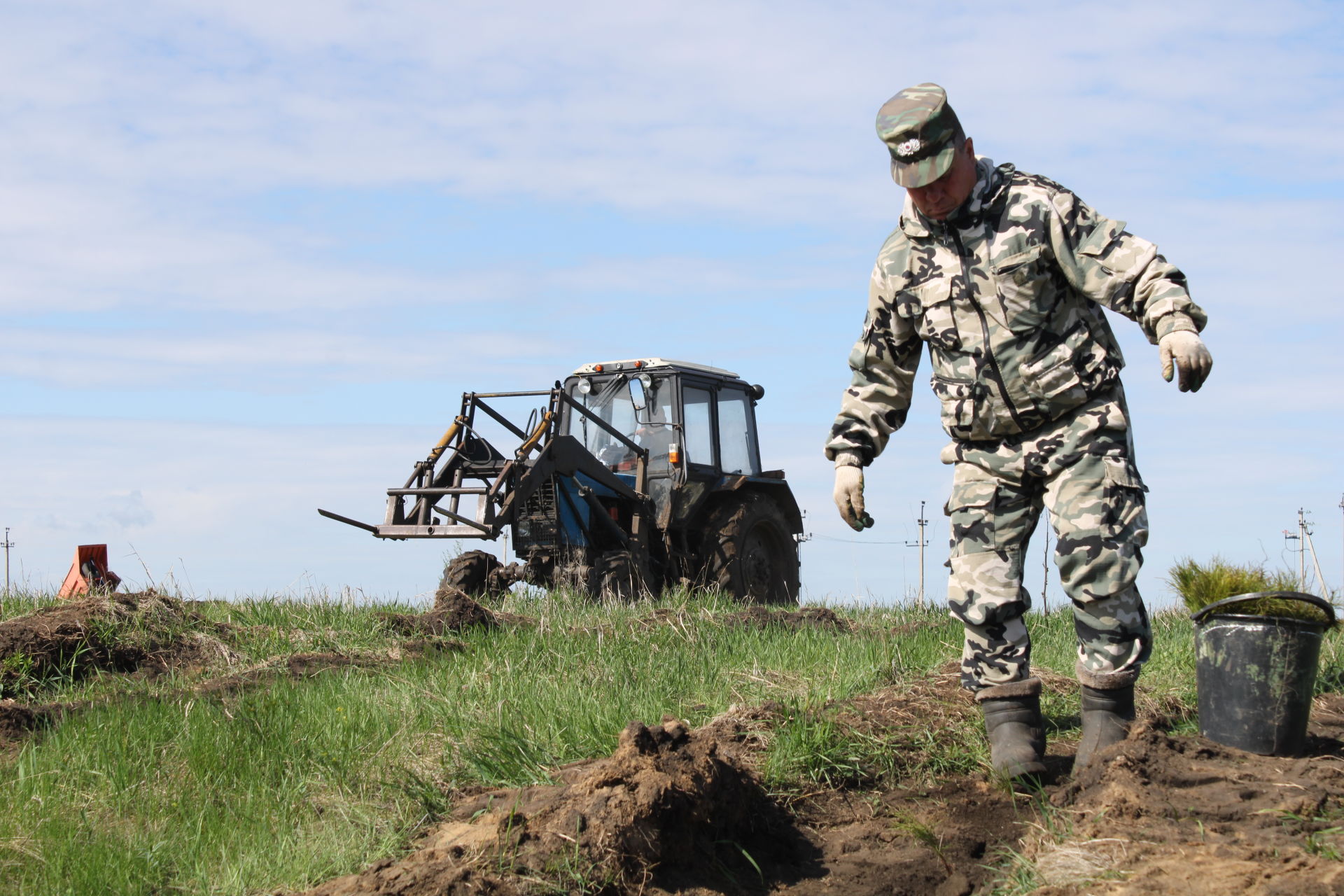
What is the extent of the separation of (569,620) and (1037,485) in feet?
11.5

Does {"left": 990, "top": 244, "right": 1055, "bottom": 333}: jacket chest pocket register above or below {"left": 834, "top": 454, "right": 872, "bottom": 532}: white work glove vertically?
above

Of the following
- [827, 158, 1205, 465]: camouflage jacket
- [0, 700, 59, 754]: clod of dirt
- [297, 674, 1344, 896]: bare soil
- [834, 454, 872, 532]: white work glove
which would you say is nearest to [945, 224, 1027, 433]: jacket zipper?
[827, 158, 1205, 465]: camouflage jacket

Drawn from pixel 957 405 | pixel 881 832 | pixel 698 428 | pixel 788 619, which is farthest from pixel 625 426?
pixel 881 832

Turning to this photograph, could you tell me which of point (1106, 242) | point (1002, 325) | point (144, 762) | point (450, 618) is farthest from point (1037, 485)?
point (450, 618)

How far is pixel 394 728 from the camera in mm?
4156

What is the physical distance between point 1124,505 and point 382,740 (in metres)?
2.50

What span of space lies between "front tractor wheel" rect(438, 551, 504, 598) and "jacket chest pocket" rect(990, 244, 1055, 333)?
7168 mm

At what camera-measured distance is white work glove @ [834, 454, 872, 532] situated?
421 cm

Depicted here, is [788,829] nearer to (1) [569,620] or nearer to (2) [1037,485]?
(2) [1037,485]

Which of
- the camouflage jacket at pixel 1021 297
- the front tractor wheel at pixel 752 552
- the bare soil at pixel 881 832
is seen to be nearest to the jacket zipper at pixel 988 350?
the camouflage jacket at pixel 1021 297

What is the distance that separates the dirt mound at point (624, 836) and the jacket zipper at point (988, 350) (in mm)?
1455

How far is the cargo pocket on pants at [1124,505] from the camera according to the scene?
12.0ft

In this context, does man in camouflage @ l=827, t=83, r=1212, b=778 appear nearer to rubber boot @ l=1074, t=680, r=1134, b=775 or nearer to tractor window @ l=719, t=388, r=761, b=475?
rubber boot @ l=1074, t=680, r=1134, b=775

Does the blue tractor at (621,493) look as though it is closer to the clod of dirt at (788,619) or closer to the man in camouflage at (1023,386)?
the clod of dirt at (788,619)
